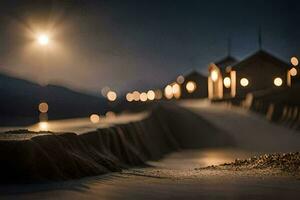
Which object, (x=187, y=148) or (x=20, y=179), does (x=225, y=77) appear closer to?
(x=187, y=148)

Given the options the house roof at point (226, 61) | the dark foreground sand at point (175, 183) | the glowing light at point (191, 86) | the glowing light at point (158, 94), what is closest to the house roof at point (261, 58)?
the house roof at point (226, 61)

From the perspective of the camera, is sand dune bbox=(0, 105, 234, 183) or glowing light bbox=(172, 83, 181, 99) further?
glowing light bbox=(172, 83, 181, 99)

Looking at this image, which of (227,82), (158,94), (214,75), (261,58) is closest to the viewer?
(261,58)

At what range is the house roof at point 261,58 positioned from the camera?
149 ft

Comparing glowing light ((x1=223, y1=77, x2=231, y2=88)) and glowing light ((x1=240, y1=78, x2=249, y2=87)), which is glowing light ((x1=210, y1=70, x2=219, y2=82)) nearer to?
glowing light ((x1=223, y1=77, x2=231, y2=88))

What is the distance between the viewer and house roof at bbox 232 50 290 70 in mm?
45375

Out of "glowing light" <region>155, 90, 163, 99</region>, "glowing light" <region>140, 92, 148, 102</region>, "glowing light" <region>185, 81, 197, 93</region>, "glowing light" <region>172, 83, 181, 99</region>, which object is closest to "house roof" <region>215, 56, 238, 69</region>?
"glowing light" <region>185, 81, 197, 93</region>

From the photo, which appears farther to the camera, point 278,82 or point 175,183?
point 278,82

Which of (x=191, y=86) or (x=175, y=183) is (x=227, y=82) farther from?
(x=175, y=183)

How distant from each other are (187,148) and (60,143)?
16.6m

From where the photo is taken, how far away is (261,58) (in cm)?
4569

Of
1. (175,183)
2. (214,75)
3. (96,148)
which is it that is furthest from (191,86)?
(175,183)

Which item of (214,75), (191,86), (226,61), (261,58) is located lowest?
(191,86)

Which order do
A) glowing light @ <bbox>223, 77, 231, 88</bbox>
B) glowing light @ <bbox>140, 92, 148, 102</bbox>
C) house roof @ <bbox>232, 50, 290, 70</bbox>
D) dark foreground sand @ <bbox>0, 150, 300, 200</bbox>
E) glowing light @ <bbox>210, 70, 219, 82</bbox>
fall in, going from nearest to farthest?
dark foreground sand @ <bbox>0, 150, 300, 200</bbox> → house roof @ <bbox>232, 50, 290, 70</bbox> → glowing light @ <bbox>223, 77, 231, 88</bbox> → glowing light @ <bbox>210, 70, 219, 82</bbox> → glowing light @ <bbox>140, 92, 148, 102</bbox>
